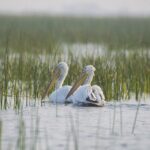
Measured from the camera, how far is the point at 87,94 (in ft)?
33.4

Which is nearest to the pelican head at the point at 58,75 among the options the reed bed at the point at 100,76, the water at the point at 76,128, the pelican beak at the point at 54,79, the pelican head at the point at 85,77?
the pelican beak at the point at 54,79

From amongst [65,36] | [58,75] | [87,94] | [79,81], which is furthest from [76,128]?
[65,36]

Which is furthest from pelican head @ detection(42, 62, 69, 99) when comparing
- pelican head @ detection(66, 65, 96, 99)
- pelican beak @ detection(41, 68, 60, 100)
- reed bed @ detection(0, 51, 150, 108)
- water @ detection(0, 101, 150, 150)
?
water @ detection(0, 101, 150, 150)

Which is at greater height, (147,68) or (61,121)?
(147,68)

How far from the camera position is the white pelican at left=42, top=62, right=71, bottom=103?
422 inches

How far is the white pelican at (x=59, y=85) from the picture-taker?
1073 centimetres

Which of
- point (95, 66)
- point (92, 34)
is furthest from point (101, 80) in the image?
point (92, 34)

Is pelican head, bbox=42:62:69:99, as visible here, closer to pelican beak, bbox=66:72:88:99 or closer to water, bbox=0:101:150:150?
pelican beak, bbox=66:72:88:99

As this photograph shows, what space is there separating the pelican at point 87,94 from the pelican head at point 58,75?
1.34 feet

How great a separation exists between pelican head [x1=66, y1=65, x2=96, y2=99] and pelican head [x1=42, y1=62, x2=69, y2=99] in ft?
1.02

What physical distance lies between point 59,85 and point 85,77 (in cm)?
63

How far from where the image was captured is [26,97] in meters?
10.1

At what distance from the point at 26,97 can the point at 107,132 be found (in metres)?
2.33

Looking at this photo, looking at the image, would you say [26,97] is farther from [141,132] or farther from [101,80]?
[141,132]
